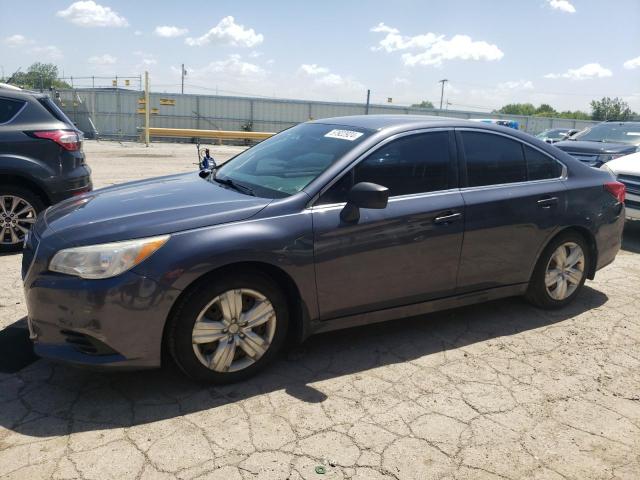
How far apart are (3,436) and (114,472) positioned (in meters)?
0.69

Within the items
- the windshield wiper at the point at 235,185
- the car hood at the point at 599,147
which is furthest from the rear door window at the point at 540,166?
the car hood at the point at 599,147

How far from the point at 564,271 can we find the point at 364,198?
2.30 metres

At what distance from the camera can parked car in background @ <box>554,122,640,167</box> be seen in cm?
955

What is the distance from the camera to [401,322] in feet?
14.3

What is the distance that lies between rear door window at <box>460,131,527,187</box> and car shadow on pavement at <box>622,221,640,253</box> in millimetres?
3787

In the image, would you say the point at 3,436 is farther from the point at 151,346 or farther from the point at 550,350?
the point at 550,350

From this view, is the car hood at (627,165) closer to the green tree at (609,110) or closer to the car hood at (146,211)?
the car hood at (146,211)

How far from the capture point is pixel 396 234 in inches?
141

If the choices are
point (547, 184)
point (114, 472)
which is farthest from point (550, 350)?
point (114, 472)

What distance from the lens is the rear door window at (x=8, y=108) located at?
226 inches

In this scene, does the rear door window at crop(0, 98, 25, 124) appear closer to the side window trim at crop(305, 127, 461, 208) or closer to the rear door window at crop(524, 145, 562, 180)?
the side window trim at crop(305, 127, 461, 208)

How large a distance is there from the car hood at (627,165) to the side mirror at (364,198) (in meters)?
5.98

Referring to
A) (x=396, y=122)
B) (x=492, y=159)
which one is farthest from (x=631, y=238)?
(x=396, y=122)

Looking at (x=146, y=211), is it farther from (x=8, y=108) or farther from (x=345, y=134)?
(x=8, y=108)
